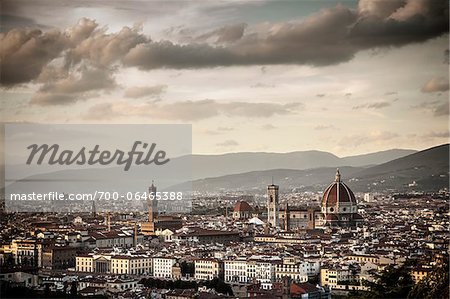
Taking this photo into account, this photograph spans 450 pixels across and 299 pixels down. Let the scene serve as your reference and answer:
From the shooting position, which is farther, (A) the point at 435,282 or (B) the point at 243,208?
(B) the point at 243,208

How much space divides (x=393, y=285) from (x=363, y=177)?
2333 cm

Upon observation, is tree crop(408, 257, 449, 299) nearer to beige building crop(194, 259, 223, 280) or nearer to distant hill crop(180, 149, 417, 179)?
beige building crop(194, 259, 223, 280)

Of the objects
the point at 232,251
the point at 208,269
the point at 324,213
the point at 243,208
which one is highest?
the point at 243,208

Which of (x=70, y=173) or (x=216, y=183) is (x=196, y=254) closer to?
(x=70, y=173)

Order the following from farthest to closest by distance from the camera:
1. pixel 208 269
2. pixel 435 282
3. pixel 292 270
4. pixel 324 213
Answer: pixel 324 213, pixel 208 269, pixel 292 270, pixel 435 282

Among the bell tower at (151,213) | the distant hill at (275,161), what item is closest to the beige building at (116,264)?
the bell tower at (151,213)

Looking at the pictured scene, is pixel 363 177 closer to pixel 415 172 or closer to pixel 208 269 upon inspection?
pixel 415 172

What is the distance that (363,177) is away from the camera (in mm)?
27484

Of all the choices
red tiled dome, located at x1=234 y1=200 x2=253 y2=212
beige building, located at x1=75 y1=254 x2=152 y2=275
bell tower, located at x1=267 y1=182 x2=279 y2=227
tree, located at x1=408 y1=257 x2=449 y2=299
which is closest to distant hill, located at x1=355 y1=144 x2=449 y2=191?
bell tower, located at x1=267 y1=182 x2=279 y2=227

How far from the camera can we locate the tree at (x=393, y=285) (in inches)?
164

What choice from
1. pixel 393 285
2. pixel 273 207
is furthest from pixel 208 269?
pixel 273 207

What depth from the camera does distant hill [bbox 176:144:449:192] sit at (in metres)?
22.5

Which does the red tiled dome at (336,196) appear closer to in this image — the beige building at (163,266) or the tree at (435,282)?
the beige building at (163,266)

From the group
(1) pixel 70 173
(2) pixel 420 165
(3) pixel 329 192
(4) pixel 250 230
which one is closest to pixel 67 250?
(1) pixel 70 173
